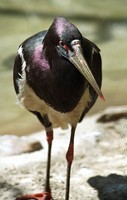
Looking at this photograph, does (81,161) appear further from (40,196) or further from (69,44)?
(69,44)

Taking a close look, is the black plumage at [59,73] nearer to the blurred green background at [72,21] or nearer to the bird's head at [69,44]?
the bird's head at [69,44]

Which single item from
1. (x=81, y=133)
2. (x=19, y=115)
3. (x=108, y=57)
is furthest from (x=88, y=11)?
(x=81, y=133)

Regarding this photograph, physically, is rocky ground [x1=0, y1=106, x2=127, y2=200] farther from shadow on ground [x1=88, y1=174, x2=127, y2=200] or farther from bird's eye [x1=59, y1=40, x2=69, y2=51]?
bird's eye [x1=59, y1=40, x2=69, y2=51]

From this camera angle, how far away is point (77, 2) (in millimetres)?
8430

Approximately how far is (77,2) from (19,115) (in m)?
3.30

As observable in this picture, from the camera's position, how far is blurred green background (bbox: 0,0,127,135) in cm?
559

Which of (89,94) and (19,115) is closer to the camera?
(89,94)

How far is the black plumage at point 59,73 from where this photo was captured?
10.3 feet

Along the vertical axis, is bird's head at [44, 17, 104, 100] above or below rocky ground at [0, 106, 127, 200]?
above

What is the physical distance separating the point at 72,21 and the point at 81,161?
3.42 meters

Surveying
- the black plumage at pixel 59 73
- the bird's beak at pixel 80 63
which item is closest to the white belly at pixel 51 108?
the black plumage at pixel 59 73

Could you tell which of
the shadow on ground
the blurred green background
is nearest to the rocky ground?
the shadow on ground

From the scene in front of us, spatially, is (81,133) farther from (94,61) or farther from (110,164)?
(94,61)

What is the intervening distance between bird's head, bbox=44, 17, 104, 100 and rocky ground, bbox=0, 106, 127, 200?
1.20 meters
